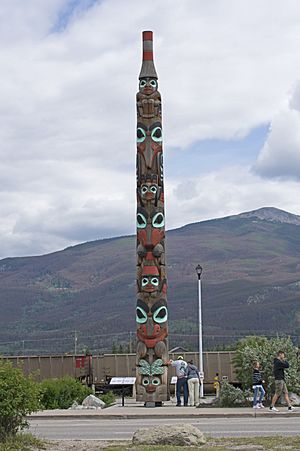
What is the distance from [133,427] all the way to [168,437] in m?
5.58

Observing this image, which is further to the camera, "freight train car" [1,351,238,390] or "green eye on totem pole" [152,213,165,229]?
"freight train car" [1,351,238,390]

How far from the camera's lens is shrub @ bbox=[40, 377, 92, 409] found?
30.6 metres

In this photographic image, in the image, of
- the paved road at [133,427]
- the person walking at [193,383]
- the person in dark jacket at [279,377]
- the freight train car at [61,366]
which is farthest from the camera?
the freight train car at [61,366]

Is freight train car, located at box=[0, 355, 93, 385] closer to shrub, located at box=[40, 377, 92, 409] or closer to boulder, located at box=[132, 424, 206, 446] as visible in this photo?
shrub, located at box=[40, 377, 92, 409]

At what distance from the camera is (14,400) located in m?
15.7

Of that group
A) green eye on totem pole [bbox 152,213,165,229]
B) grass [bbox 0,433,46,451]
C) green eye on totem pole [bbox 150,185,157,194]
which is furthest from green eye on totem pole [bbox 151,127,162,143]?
grass [bbox 0,433,46,451]

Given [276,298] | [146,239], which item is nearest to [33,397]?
[146,239]

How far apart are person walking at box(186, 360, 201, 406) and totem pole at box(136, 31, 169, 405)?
2.60 feet

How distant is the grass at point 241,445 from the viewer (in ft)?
49.1

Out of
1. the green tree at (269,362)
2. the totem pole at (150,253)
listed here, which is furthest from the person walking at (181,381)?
the green tree at (269,362)

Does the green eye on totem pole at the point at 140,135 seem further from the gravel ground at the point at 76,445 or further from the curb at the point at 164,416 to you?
the gravel ground at the point at 76,445

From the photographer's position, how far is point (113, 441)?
17.0 metres

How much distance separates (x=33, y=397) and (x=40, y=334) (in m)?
148

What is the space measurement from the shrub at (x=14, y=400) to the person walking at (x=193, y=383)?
39.7 ft
